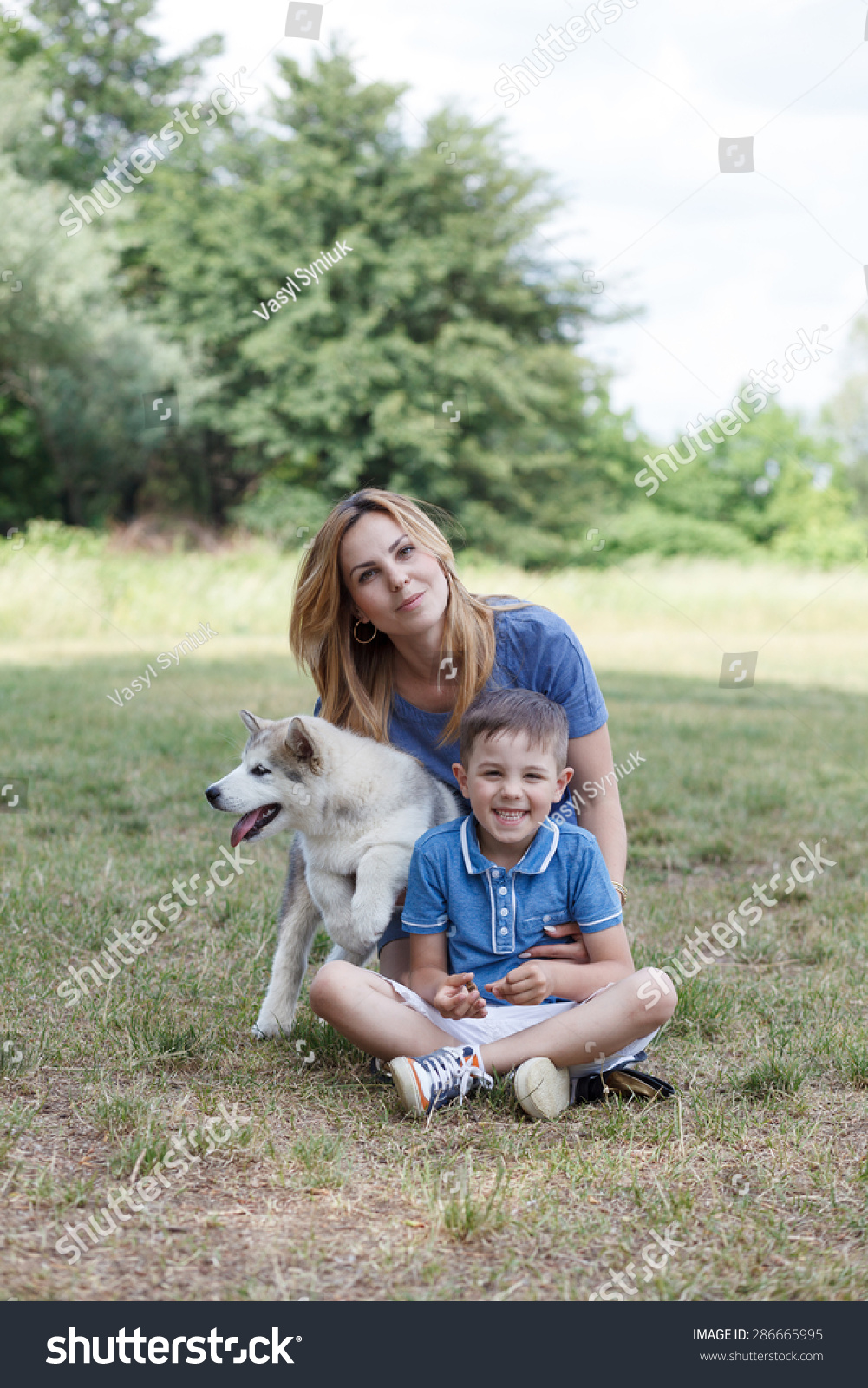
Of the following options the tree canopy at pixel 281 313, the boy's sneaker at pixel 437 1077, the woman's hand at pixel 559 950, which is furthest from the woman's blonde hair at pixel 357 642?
the tree canopy at pixel 281 313

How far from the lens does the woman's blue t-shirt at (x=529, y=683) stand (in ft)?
9.92

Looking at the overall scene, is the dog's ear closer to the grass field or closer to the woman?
the woman

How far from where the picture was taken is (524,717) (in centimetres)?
258

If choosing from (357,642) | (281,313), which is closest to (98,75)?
(281,313)

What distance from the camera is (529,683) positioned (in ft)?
10.1

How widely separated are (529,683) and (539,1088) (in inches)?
42.2

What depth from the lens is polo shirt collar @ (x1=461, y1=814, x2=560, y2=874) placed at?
A: 2.58m

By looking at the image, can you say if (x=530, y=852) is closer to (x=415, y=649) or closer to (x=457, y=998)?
(x=457, y=998)

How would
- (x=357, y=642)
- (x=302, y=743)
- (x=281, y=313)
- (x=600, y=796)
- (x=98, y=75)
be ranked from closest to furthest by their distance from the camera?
(x=302, y=743) < (x=600, y=796) < (x=357, y=642) < (x=281, y=313) < (x=98, y=75)

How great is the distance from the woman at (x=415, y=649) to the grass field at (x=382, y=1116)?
0.57m

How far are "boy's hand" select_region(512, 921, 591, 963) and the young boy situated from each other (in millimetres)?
12

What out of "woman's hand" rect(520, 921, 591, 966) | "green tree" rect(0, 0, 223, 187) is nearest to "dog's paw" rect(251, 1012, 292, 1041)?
"woman's hand" rect(520, 921, 591, 966)

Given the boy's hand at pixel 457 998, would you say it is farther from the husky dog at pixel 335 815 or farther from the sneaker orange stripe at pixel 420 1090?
the husky dog at pixel 335 815

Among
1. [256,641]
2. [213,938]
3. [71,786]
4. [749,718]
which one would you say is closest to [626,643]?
[256,641]
